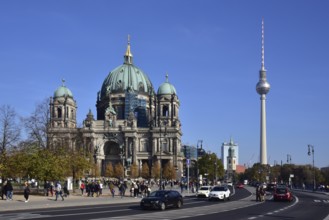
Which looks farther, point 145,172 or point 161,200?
point 145,172

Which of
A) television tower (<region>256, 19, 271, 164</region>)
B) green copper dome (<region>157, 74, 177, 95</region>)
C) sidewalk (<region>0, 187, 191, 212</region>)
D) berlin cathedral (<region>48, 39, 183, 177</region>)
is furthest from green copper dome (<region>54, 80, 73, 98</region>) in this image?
sidewalk (<region>0, 187, 191, 212</region>)

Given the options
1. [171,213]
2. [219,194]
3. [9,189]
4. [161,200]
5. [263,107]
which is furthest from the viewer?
[263,107]

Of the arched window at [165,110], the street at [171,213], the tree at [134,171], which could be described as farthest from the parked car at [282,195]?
the arched window at [165,110]

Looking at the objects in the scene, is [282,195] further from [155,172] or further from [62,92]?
[62,92]

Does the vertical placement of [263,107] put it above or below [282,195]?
above

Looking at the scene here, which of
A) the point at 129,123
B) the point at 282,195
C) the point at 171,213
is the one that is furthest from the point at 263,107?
the point at 171,213

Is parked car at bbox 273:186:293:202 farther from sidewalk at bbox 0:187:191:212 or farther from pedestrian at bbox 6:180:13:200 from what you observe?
pedestrian at bbox 6:180:13:200

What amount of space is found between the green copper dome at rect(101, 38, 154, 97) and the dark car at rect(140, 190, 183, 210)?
126 m

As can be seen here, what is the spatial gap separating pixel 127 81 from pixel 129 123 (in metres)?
18.1

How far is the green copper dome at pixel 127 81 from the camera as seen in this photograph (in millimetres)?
166625

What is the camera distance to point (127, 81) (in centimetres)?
16750

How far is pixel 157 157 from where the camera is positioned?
493ft

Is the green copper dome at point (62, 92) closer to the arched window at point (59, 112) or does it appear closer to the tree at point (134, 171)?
the arched window at point (59, 112)

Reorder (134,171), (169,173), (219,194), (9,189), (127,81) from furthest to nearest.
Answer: (127,81)
(169,173)
(134,171)
(219,194)
(9,189)
